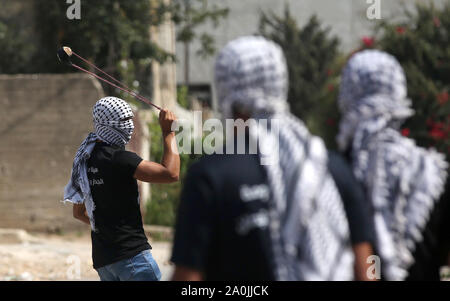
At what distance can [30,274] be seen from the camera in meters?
8.62

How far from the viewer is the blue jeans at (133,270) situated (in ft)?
13.7

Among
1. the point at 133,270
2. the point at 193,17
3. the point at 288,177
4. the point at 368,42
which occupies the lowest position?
the point at 133,270

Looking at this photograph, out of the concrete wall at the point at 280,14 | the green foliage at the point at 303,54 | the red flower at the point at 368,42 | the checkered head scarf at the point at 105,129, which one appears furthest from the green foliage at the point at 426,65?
the concrete wall at the point at 280,14

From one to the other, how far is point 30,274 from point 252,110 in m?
6.61

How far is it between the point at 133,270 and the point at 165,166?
0.56 metres

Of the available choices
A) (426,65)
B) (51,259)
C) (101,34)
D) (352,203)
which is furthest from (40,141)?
(352,203)

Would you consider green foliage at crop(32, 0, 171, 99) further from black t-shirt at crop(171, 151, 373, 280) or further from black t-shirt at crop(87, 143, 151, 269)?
black t-shirt at crop(171, 151, 373, 280)

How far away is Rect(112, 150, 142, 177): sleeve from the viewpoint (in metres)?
4.10

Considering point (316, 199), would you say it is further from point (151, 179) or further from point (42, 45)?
point (42, 45)

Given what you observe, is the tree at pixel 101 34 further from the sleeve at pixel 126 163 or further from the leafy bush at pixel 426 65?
the sleeve at pixel 126 163

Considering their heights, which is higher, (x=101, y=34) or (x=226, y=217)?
(x=101, y=34)

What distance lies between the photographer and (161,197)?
1351cm

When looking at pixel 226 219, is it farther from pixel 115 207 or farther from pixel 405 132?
pixel 405 132

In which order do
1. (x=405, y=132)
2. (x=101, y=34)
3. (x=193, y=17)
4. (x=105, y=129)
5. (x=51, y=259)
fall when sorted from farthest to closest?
(x=193, y=17)
(x=101, y=34)
(x=405, y=132)
(x=51, y=259)
(x=105, y=129)
